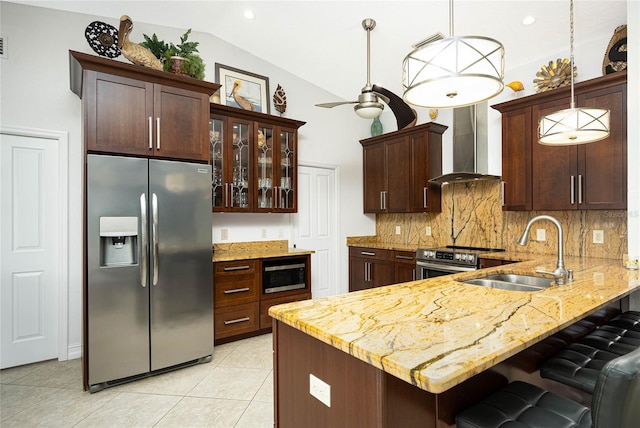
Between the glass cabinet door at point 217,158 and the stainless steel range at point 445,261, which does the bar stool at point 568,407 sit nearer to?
the stainless steel range at point 445,261

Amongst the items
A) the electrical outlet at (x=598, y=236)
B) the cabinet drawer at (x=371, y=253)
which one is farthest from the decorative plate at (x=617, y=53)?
the cabinet drawer at (x=371, y=253)

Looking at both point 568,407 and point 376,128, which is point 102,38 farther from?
point 568,407

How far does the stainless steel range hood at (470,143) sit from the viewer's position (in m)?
3.84

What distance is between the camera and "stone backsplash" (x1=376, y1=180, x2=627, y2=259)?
10.1 ft

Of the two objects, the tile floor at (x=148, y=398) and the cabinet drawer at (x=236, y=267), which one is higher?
the cabinet drawer at (x=236, y=267)

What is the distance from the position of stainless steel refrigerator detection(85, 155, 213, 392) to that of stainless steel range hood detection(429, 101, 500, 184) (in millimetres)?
2759

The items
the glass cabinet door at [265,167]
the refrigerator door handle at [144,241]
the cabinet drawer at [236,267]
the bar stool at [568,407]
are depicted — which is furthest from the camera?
the glass cabinet door at [265,167]

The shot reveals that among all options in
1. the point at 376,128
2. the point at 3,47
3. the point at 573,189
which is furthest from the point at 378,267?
the point at 3,47

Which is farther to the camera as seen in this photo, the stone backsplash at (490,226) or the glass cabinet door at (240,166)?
the glass cabinet door at (240,166)

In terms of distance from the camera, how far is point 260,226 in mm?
4109

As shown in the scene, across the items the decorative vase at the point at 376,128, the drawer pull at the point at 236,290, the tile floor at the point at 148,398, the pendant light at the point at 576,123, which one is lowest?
the tile floor at the point at 148,398

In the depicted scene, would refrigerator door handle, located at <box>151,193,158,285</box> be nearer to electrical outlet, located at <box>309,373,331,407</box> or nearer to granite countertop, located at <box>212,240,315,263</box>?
granite countertop, located at <box>212,240,315,263</box>

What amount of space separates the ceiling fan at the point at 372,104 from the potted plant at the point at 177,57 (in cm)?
115

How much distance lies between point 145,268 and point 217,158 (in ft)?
4.51
